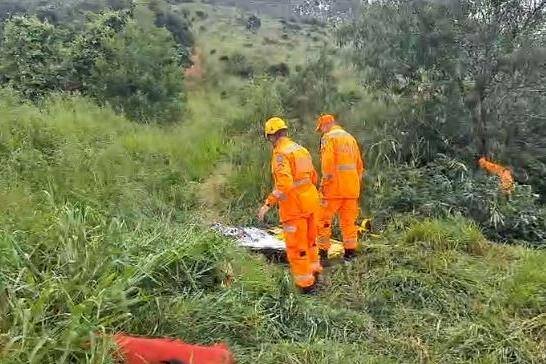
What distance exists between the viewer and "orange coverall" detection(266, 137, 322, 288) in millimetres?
5305

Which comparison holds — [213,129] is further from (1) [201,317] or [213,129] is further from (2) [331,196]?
(1) [201,317]

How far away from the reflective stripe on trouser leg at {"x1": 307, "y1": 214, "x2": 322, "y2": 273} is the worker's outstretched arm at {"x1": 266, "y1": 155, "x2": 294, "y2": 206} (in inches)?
14.1

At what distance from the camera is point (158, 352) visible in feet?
10.9

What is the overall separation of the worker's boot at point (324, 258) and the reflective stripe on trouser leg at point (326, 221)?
0.04 m

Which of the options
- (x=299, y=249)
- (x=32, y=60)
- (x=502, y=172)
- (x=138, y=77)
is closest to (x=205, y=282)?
(x=299, y=249)

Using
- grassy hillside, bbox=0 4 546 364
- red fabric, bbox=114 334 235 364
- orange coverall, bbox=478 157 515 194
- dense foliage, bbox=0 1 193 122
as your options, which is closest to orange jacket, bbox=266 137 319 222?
grassy hillside, bbox=0 4 546 364

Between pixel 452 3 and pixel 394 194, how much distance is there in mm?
3182

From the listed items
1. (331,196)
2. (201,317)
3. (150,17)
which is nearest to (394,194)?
(331,196)

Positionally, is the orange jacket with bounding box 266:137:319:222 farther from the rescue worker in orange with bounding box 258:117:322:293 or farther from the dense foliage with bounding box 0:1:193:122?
the dense foliage with bounding box 0:1:193:122

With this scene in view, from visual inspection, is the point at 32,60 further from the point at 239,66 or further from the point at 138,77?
the point at 239,66

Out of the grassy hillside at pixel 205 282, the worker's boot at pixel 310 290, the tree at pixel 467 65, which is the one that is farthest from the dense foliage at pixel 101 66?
the worker's boot at pixel 310 290

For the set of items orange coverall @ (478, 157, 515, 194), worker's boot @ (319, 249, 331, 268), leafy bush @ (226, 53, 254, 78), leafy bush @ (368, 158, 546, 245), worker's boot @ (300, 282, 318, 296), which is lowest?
leafy bush @ (226, 53, 254, 78)

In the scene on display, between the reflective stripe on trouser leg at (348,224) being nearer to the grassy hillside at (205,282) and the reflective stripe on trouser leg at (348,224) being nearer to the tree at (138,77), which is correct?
the grassy hillside at (205,282)

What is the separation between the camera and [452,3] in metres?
8.80
